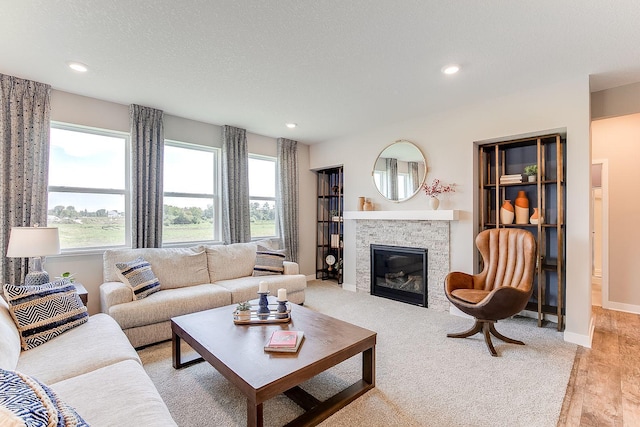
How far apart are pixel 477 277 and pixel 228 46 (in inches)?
130

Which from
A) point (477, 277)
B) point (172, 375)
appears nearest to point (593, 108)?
point (477, 277)

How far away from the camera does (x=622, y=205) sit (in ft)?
13.0

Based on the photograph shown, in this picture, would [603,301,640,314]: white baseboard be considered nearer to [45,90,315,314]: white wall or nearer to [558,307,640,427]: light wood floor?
[558,307,640,427]: light wood floor

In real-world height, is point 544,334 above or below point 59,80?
below

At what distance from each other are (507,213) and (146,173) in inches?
170

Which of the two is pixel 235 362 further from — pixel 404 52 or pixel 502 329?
pixel 502 329

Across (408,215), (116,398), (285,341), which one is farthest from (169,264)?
(408,215)

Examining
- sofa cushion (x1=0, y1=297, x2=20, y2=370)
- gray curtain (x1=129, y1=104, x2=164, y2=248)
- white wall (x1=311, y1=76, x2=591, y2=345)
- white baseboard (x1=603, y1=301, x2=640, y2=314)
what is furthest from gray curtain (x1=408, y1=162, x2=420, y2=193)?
sofa cushion (x1=0, y1=297, x2=20, y2=370)

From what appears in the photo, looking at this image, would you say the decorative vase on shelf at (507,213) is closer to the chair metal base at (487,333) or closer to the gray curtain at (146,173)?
the chair metal base at (487,333)

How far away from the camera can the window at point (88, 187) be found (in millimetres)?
3348

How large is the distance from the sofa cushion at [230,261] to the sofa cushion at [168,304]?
380 millimetres

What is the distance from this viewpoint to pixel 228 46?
240cm

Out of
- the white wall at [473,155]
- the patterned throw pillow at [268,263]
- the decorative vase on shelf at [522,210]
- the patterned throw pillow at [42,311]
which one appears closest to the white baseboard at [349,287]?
the white wall at [473,155]

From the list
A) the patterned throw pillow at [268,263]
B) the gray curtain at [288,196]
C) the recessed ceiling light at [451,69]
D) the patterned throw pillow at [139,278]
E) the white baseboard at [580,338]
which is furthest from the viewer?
the gray curtain at [288,196]
